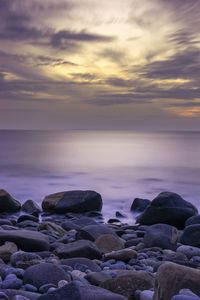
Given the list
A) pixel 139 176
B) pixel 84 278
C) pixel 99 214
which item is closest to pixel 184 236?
pixel 84 278

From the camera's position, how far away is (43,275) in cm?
427

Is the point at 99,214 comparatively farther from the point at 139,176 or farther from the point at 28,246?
the point at 139,176

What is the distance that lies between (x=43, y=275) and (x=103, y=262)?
1.25m

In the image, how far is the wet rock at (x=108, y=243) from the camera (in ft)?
20.6

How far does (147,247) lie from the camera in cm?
679

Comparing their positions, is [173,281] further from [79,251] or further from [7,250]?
[7,250]

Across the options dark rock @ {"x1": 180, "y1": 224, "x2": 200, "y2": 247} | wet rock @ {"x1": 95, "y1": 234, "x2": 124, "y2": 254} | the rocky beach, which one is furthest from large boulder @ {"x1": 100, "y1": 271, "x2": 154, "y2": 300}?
dark rock @ {"x1": 180, "y1": 224, "x2": 200, "y2": 247}

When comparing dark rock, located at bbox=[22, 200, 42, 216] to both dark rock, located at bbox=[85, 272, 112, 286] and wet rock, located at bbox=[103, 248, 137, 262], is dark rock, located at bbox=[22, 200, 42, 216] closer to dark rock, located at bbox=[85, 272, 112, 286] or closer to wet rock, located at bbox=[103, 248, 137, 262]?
wet rock, located at bbox=[103, 248, 137, 262]

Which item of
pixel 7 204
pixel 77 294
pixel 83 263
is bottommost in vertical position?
pixel 7 204

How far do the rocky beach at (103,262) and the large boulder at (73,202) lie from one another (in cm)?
192

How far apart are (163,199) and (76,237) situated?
151 inches

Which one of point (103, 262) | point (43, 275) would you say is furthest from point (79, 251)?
point (43, 275)

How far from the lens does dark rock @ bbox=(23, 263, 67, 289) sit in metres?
4.22

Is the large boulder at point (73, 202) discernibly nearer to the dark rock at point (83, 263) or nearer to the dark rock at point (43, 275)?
the dark rock at point (83, 263)
